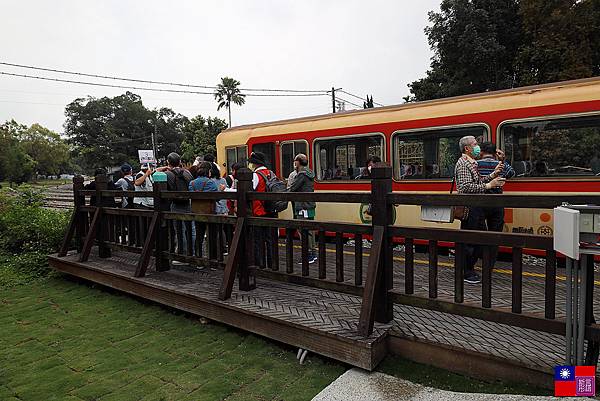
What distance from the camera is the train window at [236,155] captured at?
10.6 meters

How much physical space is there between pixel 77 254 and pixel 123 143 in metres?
72.1

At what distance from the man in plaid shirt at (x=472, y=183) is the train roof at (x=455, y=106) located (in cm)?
200

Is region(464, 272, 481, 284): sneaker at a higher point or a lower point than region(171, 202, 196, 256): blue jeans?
lower

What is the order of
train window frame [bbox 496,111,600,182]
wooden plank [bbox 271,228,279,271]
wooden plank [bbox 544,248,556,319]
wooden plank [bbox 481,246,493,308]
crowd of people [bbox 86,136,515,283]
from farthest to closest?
train window frame [bbox 496,111,600,182] → crowd of people [bbox 86,136,515,283] → wooden plank [bbox 271,228,279,271] → wooden plank [bbox 481,246,493,308] → wooden plank [bbox 544,248,556,319]

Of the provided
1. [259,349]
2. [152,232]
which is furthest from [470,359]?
[152,232]

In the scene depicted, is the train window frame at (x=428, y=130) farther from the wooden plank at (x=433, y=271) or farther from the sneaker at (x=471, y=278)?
the wooden plank at (x=433, y=271)

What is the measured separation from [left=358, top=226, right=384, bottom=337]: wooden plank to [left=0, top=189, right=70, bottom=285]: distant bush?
20.7 ft

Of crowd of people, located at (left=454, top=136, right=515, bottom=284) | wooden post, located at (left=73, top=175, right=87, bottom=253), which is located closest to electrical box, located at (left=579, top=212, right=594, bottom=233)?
crowd of people, located at (left=454, top=136, right=515, bottom=284)

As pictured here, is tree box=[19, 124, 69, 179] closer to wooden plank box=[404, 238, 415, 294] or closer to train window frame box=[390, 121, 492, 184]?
train window frame box=[390, 121, 492, 184]

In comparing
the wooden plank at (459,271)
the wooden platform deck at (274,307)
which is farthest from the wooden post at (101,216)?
the wooden plank at (459,271)

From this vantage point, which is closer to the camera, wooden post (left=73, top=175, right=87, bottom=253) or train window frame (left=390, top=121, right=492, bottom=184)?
train window frame (left=390, top=121, right=492, bottom=184)

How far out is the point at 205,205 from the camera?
5621mm

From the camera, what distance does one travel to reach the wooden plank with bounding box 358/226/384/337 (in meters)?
3.41

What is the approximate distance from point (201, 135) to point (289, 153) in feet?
143
